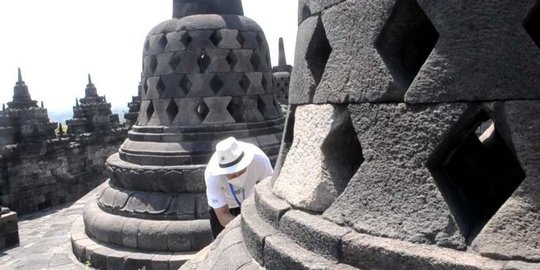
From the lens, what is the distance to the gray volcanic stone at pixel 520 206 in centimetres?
161

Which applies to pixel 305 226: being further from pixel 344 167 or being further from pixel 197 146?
pixel 197 146

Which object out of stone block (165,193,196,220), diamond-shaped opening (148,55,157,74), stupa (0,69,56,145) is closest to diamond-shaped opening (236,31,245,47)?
diamond-shaped opening (148,55,157,74)

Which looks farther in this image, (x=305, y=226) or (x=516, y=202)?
(x=305, y=226)

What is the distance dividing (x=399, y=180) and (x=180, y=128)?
5.48m

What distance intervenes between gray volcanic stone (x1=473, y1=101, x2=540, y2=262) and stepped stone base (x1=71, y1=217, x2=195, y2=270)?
14.8ft

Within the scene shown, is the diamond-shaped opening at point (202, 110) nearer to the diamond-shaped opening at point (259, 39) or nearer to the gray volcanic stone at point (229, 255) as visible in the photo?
the diamond-shaped opening at point (259, 39)

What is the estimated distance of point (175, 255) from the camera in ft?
20.1

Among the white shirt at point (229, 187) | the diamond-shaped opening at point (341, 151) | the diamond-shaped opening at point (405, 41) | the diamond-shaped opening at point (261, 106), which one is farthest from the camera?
the diamond-shaped opening at point (261, 106)

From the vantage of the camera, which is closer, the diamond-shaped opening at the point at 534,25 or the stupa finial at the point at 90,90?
the diamond-shaped opening at the point at 534,25

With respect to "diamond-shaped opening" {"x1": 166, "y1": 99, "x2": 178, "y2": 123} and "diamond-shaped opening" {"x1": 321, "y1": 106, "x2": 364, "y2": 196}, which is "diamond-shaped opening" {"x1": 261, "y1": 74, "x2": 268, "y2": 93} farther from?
"diamond-shaped opening" {"x1": 321, "y1": 106, "x2": 364, "y2": 196}

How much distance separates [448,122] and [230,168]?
2.25 metres

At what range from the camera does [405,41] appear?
6.61 feet

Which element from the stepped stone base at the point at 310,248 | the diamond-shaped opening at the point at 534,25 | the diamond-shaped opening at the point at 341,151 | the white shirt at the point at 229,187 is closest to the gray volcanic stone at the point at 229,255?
the stepped stone base at the point at 310,248

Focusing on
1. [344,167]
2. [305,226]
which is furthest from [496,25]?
[305,226]
